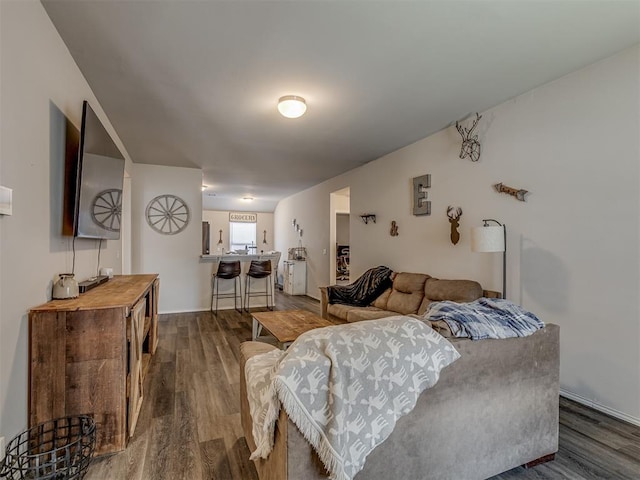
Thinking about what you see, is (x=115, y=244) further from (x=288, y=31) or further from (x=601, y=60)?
(x=601, y=60)

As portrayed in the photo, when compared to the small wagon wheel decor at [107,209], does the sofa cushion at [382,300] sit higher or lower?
lower

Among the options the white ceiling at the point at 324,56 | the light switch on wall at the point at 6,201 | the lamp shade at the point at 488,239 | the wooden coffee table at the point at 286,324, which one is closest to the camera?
the light switch on wall at the point at 6,201

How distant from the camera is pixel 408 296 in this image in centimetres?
390

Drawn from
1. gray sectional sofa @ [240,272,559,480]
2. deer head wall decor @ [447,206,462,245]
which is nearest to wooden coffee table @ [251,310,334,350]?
gray sectional sofa @ [240,272,559,480]

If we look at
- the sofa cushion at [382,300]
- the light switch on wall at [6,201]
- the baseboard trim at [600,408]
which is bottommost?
the baseboard trim at [600,408]

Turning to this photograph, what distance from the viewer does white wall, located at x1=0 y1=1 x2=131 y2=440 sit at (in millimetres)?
1499

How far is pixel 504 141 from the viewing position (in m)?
3.12

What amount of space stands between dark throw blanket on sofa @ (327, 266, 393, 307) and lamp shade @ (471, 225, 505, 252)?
1.70 m

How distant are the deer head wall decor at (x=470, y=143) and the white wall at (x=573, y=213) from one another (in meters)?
0.07

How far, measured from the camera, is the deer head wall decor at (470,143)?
11.1 ft

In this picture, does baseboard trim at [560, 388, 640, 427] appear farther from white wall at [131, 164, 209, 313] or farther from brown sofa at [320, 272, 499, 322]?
white wall at [131, 164, 209, 313]

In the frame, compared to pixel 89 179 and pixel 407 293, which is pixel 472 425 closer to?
pixel 407 293

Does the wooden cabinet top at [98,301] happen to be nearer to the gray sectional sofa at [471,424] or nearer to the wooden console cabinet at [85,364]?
the wooden console cabinet at [85,364]

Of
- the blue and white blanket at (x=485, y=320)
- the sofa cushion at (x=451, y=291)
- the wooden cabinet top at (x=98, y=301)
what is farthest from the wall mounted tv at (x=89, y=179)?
the sofa cushion at (x=451, y=291)
